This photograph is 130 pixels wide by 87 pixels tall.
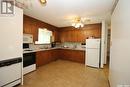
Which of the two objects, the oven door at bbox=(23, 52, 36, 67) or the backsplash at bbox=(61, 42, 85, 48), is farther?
the backsplash at bbox=(61, 42, 85, 48)

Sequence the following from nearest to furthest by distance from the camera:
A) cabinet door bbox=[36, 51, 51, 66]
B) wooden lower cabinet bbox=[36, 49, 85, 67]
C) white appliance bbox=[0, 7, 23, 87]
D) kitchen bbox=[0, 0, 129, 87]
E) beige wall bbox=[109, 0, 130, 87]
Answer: beige wall bbox=[109, 0, 130, 87] → white appliance bbox=[0, 7, 23, 87] → kitchen bbox=[0, 0, 129, 87] → cabinet door bbox=[36, 51, 51, 66] → wooden lower cabinet bbox=[36, 49, 85, 67]

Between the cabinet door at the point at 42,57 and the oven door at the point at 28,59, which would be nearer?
the oven door at the point at 28,59

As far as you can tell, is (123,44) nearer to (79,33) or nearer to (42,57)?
(42,57)

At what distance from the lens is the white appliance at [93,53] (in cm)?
480

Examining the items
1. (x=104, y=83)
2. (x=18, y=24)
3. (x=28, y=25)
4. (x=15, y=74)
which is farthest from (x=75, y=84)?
(x=28, y=25)

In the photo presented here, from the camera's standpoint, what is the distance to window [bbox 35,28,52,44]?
17.7 feet

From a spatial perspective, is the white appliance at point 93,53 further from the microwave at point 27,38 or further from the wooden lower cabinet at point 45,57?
the microwave at point 27,38

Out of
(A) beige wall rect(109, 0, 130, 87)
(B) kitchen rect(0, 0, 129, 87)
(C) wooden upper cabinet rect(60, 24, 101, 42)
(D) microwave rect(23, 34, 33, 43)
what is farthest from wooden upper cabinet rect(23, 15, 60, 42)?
(A) beige wall rect(109, 0, 130, 87)

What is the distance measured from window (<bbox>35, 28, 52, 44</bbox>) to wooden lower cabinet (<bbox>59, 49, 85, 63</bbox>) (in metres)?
1.25

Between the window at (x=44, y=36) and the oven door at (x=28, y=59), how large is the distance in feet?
4.08

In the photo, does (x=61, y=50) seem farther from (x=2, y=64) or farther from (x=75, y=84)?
(x=2, y=64)

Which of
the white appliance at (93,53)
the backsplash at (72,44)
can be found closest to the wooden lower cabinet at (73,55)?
the white appliance at (93,53)

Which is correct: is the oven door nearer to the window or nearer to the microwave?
the microwave

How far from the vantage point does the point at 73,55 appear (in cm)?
598
